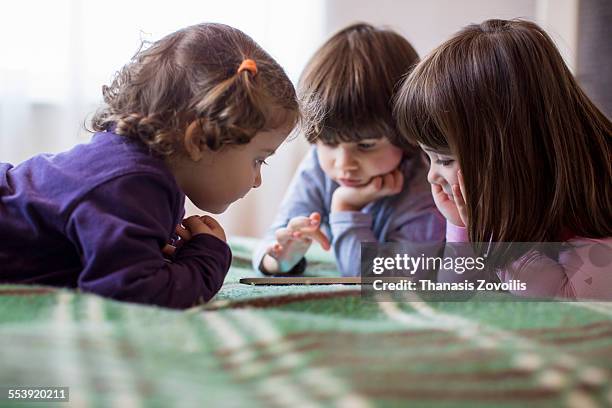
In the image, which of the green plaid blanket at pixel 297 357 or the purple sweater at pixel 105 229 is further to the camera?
the purple sweater at pixel 105 229

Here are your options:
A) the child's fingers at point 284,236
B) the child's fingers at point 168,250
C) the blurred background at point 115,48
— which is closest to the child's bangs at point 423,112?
the child's fingers at point 284,236

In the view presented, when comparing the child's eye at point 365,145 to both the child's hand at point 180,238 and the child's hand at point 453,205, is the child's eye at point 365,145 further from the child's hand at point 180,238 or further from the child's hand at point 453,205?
the child's hand at point 180,238

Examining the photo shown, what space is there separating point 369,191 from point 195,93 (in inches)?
22.5

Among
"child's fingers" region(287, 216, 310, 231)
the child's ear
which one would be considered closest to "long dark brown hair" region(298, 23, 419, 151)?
"child's fingers" region(287, 216, 310, 231)

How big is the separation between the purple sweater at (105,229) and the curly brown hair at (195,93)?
37 mm

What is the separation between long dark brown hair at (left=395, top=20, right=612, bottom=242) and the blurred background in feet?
2.48

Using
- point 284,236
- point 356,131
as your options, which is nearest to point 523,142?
point 356,131

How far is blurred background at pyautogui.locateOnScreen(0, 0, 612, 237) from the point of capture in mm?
1929

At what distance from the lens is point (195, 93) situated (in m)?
0.93

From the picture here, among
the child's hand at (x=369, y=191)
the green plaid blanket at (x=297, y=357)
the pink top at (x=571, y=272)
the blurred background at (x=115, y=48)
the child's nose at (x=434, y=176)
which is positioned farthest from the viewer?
the blurred background at (x=115, y=48)

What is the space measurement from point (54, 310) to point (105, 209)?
15 cm

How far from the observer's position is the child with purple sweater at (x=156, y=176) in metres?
0.83

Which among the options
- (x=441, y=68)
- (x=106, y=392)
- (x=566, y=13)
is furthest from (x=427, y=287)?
(x=566, y=13)

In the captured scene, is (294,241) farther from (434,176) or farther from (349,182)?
(434,176)
